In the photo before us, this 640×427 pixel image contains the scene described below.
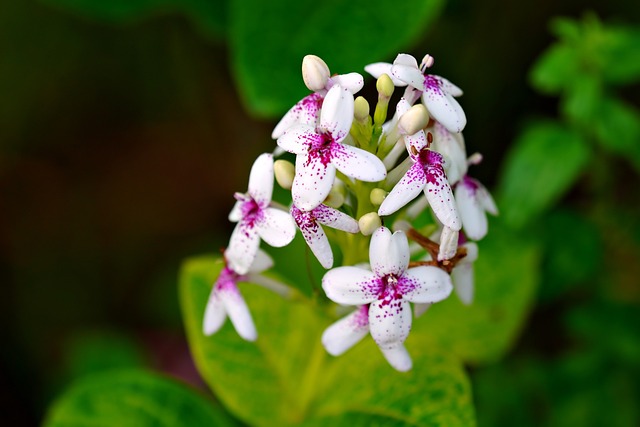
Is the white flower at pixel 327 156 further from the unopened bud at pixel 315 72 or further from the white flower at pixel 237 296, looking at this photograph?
the white flower at pixel 237 296

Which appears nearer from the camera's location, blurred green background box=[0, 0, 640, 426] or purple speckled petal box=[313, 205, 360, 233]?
purple speckled petal box=[313, 205, 360, 233]

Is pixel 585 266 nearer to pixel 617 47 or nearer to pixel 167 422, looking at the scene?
pixel 617 47

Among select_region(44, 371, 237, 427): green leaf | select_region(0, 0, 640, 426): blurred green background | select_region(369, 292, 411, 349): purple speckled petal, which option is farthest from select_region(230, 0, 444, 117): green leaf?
select_region(369, 292, 411, 349): purple speckled petal

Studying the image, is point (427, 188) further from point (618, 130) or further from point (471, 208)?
point (618, 130)

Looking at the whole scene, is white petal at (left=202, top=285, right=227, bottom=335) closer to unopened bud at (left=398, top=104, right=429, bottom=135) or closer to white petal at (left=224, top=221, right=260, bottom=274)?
white petal at (left=224, top=221, right=260, bottom=274)

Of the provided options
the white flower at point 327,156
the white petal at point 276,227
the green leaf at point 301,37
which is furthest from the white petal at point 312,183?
the green leaf at point 301,37

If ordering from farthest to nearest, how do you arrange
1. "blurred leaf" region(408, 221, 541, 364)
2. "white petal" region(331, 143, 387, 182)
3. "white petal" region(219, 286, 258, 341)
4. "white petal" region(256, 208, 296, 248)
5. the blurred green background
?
the blurred green background < "blurred leaf" region(408, 221, 541, 364) < "white petal" region(219, 286, 258, 341) < "white petal" region(256, 208, 296, 248) < "white petal" region(331, 143, 387, 182)

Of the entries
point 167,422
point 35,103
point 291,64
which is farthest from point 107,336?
point 291,64

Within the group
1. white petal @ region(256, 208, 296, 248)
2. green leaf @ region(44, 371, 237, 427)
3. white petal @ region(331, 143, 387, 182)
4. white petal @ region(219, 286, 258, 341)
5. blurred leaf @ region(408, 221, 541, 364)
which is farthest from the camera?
blurred leaf @ region(408, 221, 541, 364)
